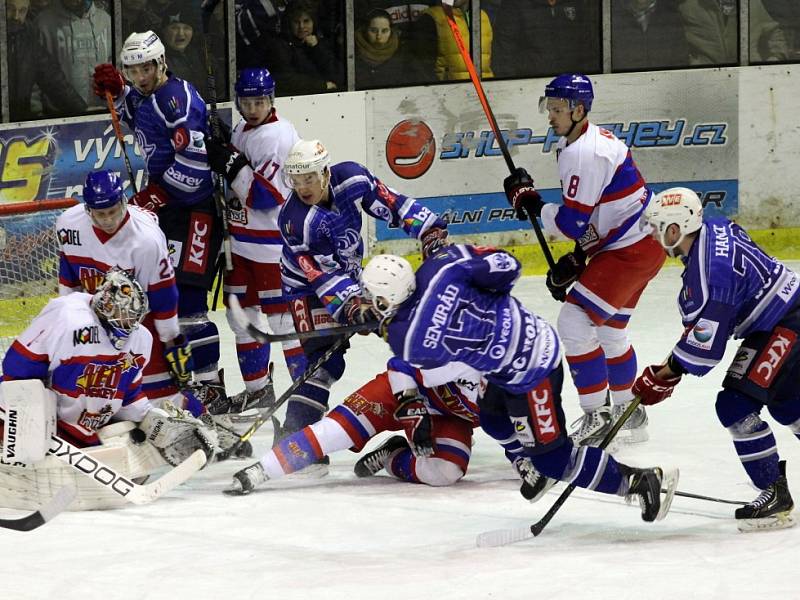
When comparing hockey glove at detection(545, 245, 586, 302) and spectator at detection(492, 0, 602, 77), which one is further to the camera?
spectator at detection(492, 0, 602, 77)

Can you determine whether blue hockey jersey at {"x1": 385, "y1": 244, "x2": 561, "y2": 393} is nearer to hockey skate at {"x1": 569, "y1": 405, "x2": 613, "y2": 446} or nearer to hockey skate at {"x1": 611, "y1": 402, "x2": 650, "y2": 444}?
hockey skate at {"x1": 569, "y1": 405, "x2": 613, "y2": 446}

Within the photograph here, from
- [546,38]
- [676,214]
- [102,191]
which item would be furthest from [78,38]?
[676,214]

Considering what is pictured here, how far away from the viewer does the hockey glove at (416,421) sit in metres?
4.71

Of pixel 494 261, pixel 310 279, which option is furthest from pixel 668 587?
pixel 310 279

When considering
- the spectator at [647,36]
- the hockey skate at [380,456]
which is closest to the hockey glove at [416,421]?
the hockey skate at [380,456]

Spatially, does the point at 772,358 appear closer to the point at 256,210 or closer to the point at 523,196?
the point at 523,196

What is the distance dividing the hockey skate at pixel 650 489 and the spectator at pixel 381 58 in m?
4.00

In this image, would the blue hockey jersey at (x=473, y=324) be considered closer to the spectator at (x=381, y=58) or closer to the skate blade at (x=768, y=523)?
the skate blade at (x=768, y=523)

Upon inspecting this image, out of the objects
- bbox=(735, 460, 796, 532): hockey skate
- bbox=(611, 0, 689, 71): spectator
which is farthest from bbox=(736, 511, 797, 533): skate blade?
bbox=(611, 0, 689, 71): spectator

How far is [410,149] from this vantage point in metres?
7.72

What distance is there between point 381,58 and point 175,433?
356 centimetres

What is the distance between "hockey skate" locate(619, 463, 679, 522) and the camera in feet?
13.6

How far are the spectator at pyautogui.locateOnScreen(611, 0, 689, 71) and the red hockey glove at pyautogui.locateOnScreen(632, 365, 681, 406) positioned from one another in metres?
4.16

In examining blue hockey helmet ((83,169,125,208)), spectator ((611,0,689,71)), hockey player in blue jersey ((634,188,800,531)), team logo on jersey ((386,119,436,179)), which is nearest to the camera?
hockey player in blue jersey ((634,188,800,531))
